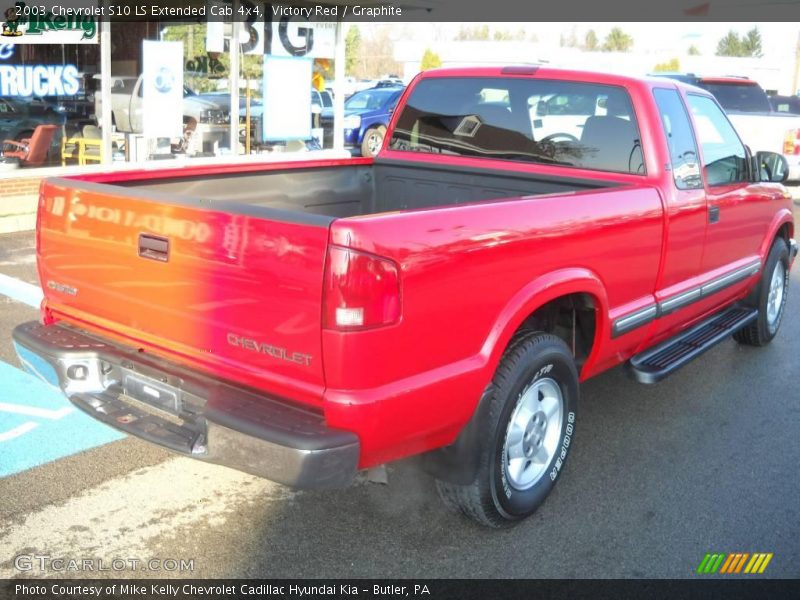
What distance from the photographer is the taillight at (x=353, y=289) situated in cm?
283

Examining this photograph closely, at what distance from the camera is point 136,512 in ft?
12.3

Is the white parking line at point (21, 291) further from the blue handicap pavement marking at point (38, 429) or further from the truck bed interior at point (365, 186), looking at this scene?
the truck bed interior at point (365, 186)

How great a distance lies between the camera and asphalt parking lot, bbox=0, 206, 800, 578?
344 cm

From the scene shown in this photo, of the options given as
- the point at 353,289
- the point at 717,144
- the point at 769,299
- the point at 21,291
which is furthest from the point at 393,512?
the point at 21,291

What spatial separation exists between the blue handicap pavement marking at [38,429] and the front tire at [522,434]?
76.7 inches

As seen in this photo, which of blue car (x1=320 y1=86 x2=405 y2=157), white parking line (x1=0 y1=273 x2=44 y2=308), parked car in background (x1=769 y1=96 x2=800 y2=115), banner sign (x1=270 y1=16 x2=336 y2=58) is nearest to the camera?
white parking line (x1=0 y1=273 x2=44 y2=308)

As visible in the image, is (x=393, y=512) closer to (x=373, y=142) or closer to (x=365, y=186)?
(x=365, y=186)

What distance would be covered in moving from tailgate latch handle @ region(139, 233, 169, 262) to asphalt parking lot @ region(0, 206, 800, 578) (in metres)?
1.16

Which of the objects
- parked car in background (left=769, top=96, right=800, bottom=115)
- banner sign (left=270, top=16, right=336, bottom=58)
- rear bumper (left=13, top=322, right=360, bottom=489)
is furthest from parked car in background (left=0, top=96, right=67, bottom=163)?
parked car in background (left=769, top=96, right=800, bottom=115)

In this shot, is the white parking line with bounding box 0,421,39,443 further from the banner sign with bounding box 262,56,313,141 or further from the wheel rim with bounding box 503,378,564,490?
the banner sign with bounding box 262,56,313,141

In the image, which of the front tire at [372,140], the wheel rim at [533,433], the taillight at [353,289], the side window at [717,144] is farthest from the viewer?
the front tire at [372,140]

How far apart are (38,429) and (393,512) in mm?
1997

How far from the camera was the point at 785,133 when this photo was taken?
14.4 meters

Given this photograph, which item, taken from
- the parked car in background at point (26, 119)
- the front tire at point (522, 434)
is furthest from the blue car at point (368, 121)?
the front tire at point (522, 434)
